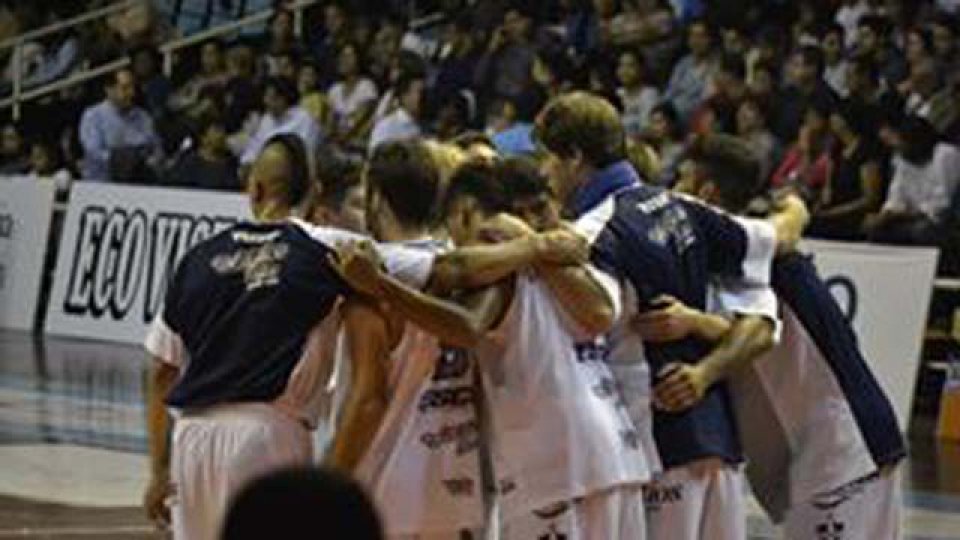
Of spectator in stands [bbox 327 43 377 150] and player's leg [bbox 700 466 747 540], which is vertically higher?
spectator in stands [bbox 327 43 377 150]

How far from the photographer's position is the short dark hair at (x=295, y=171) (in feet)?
21.4

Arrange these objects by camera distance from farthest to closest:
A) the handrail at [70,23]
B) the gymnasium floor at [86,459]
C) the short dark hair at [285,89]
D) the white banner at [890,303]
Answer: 1. the handrail at [70,23]
2. the short dark hair at [285,89]
3. the white banner at [890,303]
4. the gymnasium floor at [86,459]

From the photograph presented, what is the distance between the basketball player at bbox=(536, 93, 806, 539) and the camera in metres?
6.77

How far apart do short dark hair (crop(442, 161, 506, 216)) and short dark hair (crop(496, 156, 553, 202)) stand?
0.05 feet

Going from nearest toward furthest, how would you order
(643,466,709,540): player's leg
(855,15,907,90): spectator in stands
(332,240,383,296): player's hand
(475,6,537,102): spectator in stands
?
(332,240,383,296): player's hand → (643,466,709,540): player's leg → (855,15,907,90): spectator in stands → (475,6,537,102): spectator in stands

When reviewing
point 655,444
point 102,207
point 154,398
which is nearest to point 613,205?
point 655,444

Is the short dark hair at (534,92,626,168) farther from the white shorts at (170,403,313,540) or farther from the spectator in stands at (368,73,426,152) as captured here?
the spectator in stands at (368,73,426,152)

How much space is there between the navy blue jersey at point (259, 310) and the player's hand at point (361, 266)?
0.11 m

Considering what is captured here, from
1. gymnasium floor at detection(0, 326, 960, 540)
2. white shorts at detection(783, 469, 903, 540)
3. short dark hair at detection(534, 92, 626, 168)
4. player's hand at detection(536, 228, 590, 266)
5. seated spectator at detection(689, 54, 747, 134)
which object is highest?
seated spectator at detection(689, 54, 747, 134)

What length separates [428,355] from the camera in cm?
653

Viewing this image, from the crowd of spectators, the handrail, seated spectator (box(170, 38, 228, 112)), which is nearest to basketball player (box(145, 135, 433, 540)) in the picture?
the crowd of spectators

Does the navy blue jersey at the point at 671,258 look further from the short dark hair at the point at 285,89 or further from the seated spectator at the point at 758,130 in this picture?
the short dark hair at the point at 285,89

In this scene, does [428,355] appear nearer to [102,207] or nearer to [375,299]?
[375,299]

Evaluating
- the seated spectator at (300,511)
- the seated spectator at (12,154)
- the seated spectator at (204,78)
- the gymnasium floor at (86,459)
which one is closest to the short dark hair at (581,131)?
the seated spectator at (300,511)
